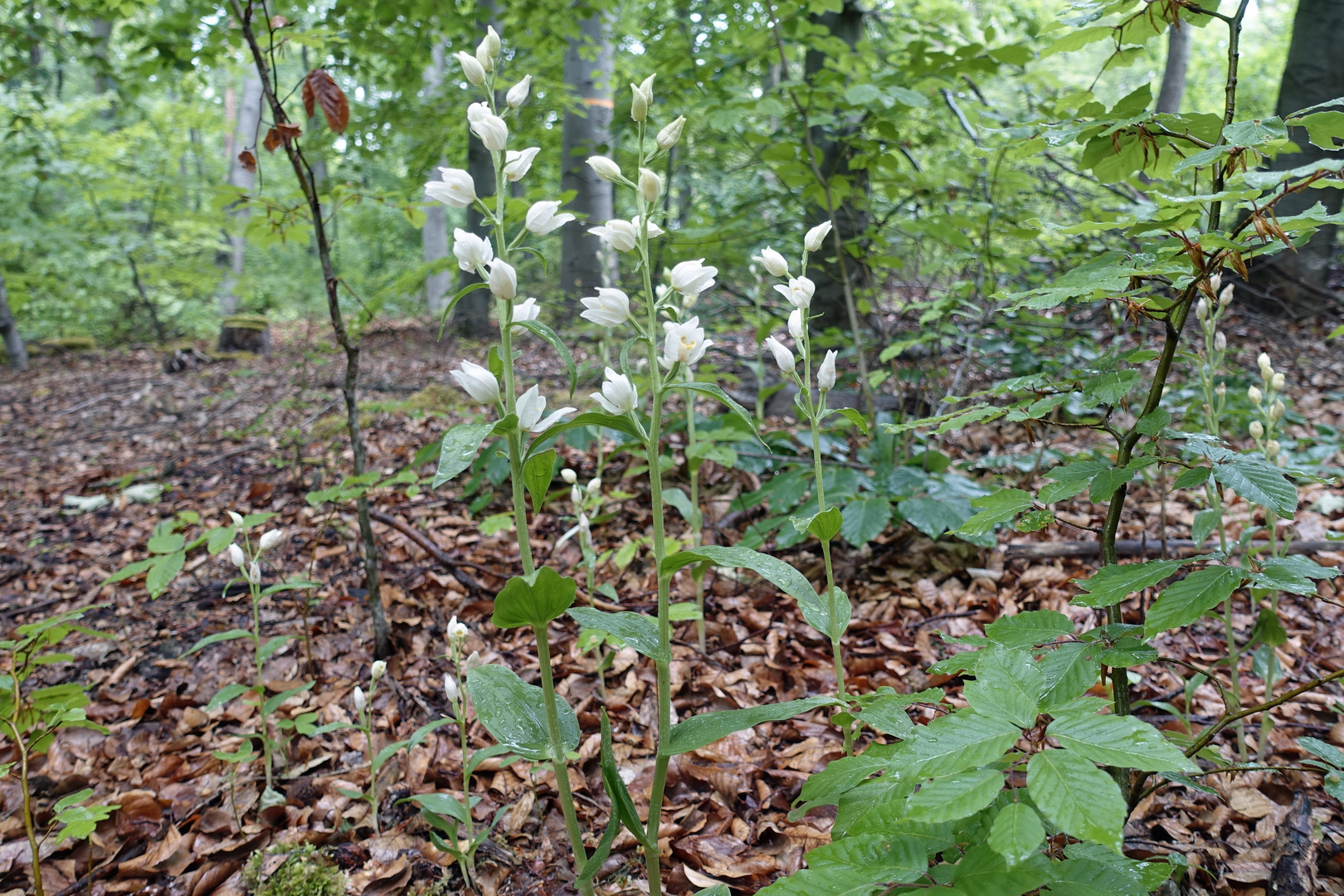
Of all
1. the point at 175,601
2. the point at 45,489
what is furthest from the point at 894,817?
the point at 45,489

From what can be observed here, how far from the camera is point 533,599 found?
1.05m

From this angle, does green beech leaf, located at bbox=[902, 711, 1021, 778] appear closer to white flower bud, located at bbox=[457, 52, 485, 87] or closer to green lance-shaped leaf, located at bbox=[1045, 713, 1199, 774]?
green lance-shaped leaf, located at bbox=[1045, 713, 1199, 774]

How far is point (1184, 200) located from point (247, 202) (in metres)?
2.82

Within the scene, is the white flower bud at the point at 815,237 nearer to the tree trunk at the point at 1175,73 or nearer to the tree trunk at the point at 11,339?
the tree trunk at the point at 1175,73

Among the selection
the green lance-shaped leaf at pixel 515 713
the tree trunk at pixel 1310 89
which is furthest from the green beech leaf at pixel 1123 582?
the tree trunk at pixel 1310 89

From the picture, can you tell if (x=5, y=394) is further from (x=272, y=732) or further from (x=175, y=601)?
(x=272, y=732)

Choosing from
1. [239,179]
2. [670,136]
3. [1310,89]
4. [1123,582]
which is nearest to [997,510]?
[1123,582]

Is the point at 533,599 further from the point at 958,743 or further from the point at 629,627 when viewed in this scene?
the point at 958,743

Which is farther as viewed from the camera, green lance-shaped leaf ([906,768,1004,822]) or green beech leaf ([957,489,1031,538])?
green beech leaf ([957,489,1031,538])

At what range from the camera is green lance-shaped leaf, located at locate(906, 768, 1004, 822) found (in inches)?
25.6

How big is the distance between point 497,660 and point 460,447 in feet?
4.86

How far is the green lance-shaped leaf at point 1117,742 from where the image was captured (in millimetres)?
660

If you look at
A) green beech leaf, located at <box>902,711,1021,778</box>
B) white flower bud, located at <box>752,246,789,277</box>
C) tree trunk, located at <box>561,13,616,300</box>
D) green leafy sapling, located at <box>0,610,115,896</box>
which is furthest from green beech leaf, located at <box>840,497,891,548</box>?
tree trunk, located at <box>561,13,616,300</box>

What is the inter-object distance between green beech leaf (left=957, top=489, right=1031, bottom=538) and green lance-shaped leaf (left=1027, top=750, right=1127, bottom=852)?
21.5 inches
